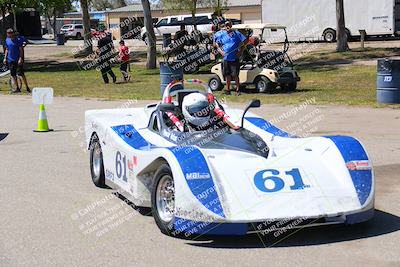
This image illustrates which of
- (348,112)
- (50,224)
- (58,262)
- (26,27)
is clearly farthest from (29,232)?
(26,27)

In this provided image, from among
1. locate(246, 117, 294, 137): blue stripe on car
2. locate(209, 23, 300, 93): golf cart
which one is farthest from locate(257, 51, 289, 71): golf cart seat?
locate(246, 117, 294, 137): blue stripe on car

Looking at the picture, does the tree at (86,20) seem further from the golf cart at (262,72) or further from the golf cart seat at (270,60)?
the golf cart seat at (270,60)

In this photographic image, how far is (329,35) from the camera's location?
3803 cm

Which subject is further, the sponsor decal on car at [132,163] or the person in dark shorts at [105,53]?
the person in dark shorts at [105,53]

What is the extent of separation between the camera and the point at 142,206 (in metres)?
6.74

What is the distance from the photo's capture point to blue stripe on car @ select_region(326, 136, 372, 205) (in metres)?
5.93

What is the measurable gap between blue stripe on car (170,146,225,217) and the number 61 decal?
42 centimetres

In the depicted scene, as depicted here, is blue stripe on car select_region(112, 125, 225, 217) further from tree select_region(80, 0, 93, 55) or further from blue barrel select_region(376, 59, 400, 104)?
tree select_region(80, 0, 93, 55)

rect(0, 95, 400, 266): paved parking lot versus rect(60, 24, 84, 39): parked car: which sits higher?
rect(60, 24, 84, 39): parked car

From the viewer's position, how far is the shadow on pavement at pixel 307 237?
5.71m

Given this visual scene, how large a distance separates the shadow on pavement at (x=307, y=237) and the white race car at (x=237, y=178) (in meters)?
0.14

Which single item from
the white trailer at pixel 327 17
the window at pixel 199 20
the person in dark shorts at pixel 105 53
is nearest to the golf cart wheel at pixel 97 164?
the person in dark shorts at pixel 105 53

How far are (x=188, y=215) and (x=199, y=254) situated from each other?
345 mm

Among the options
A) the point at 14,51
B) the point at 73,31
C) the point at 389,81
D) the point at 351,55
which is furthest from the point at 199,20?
the point at 389,81
